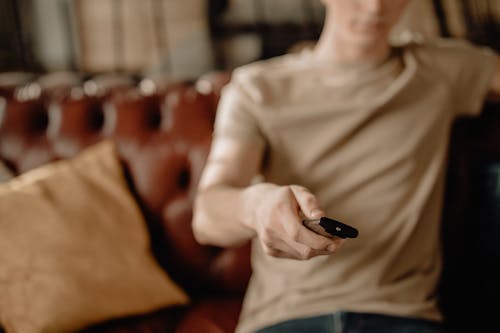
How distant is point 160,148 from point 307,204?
0.71 meters

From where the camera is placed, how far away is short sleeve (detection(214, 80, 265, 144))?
985 mm

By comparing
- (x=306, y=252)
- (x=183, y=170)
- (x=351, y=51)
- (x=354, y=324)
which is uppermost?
(x=351, y=51)

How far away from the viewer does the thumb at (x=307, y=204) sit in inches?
24.1

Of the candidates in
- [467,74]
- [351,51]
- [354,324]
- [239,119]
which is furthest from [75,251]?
[467,74]

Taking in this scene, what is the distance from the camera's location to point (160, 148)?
1260 millimetres

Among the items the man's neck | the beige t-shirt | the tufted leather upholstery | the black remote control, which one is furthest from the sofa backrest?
the black remote control

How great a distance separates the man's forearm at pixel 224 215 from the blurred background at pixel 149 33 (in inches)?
50.7

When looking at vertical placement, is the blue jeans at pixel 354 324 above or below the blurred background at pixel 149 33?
below

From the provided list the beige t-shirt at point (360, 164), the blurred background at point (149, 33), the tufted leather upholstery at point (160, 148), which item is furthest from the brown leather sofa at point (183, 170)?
the blurred background at point (149, 33)

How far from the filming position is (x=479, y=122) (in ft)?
3.82

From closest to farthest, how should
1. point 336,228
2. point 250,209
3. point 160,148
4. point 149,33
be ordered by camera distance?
1. point 336,228
2. point 250,209
3. point 160,148
4. point 149,33

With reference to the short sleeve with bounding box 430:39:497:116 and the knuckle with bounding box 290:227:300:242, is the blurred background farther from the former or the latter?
the knuckle with bounding box 290:227:300:242

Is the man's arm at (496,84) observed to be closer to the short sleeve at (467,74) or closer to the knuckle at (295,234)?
the short sleeve at (467,74)

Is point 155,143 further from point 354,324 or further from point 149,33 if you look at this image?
point 149,33
